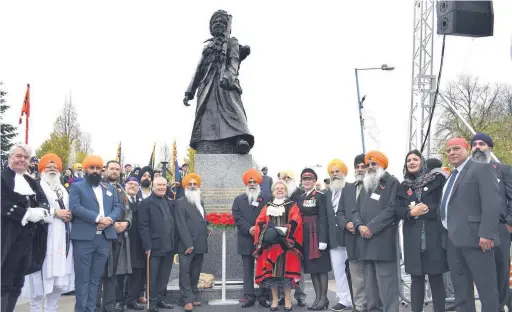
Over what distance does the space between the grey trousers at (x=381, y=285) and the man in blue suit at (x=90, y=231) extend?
3253 millimetres

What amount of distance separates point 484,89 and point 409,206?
33673 mm

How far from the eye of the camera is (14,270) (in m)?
5.21

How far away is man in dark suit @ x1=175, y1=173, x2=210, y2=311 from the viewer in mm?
7129

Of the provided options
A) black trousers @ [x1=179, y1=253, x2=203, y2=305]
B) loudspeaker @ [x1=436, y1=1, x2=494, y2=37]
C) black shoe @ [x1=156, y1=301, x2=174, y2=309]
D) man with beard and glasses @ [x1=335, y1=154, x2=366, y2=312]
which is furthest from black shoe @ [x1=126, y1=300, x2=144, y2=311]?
loudspeaker @ [x1=436, y1=1, x2=494, y2=37]

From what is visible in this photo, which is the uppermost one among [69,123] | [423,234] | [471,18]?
[69,123]

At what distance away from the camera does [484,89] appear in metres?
35.8

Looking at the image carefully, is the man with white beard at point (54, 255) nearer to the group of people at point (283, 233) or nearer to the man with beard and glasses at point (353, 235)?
the group of people at point (283, 233)

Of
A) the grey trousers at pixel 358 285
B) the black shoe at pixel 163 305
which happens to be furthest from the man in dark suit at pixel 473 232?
the black shoe at pixel 163 305

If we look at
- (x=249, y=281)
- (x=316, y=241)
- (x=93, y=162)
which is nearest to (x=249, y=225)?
(x=249, y=281)

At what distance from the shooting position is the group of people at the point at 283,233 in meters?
5.20

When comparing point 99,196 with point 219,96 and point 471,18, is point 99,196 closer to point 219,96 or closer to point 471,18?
point 219,96

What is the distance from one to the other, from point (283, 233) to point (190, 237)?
1371mm

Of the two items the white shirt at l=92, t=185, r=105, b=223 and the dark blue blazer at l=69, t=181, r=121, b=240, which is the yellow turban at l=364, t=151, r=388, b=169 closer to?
the dark blue blazer at l=69, t=181, r=121, b=240

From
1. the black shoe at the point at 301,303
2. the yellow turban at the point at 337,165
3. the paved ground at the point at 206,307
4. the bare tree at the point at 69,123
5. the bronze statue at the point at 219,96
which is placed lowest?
the paved ground at the point at 206,307
